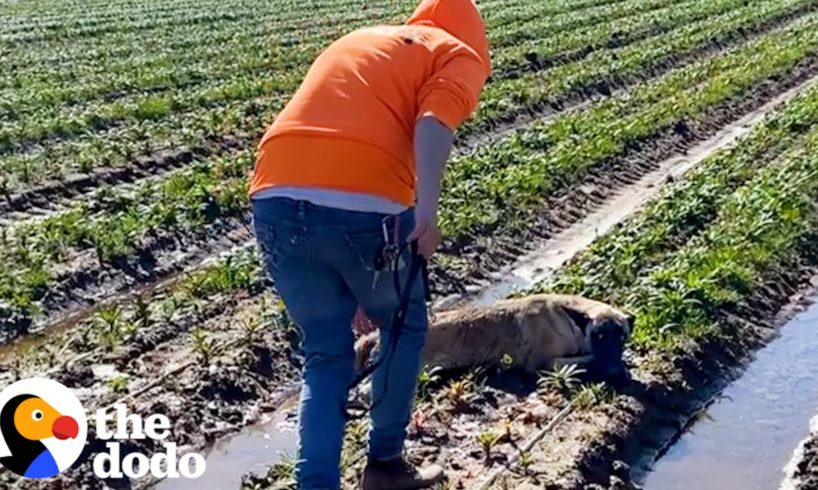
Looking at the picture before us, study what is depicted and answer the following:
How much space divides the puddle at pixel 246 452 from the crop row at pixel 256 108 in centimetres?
602

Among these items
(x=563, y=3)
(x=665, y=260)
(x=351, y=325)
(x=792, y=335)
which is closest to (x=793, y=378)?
(x=792, y=335)

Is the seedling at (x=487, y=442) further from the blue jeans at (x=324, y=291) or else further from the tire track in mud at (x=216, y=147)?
the tire track in mud at (x=216, y=147)

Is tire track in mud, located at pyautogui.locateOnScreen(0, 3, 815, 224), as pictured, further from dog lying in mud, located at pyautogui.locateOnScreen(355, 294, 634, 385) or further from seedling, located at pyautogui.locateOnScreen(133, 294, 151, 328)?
dog lying in mud, located at pyautogui.locateOnScreen(355, 294, 634, 385)

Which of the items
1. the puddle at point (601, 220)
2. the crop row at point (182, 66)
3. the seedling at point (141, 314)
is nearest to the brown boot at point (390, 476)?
the seedling at point (141, 314)

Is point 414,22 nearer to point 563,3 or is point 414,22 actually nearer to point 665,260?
point 665,260

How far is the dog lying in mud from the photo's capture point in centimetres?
725

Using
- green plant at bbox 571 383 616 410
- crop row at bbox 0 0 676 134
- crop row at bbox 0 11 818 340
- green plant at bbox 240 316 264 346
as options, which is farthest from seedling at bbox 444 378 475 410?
crop row at bbox 0 0 676 134

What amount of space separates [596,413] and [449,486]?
125cm

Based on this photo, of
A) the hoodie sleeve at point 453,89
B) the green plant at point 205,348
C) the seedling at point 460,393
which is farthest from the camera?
the green plant at point 205,348

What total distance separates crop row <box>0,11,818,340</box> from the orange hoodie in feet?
16.3

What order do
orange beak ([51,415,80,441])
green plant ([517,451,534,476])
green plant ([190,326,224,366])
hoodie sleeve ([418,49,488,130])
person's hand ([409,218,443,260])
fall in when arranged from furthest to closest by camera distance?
green plant ([190,326,224,366]) < orange beak ([51,415,80,441]) < green plant ([517,451,534,476]) < person's hand ([409,218,443,260]) < hoodie sleeve ([418,49,488,130])

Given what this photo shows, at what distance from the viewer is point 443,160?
4617 mm

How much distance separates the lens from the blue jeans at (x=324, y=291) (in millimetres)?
4684

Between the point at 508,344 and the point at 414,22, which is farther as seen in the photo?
the point at 508,344
